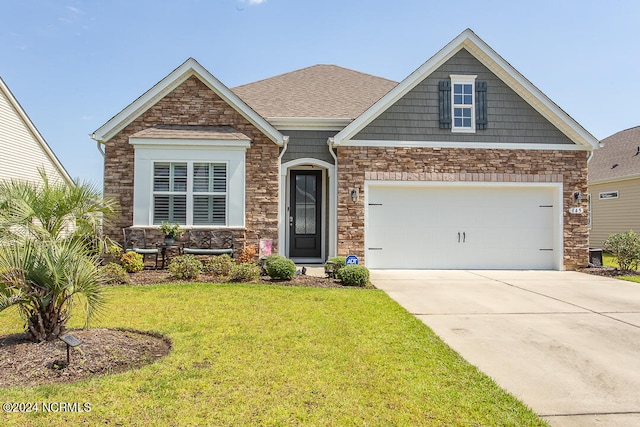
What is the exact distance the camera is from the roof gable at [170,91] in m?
11.8

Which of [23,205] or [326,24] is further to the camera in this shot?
[326,24]

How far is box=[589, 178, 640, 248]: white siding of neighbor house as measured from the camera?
18.8 metres

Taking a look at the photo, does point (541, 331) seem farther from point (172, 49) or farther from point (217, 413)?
point (172, 49)

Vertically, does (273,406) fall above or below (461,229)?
below

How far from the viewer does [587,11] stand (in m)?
10.5

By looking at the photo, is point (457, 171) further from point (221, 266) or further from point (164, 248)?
point (164, 248)

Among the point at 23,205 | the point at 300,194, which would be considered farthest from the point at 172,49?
the point at 23,205

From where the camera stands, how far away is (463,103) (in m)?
12.6

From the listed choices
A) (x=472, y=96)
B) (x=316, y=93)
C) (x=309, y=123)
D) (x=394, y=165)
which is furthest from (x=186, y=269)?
(x=472, y=96)

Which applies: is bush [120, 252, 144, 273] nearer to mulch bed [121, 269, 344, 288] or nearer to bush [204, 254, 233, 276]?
mulch bed [121, 269, 344, 288]

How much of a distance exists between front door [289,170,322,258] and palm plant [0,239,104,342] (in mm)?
9027

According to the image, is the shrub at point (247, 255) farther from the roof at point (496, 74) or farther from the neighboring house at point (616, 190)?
the neighboring house at point (616, 190)

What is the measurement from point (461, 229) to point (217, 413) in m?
10.6

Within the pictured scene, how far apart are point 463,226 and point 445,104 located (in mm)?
3574
